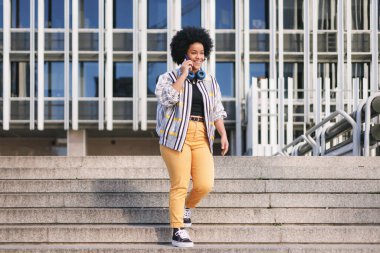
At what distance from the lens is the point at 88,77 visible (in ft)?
94.6

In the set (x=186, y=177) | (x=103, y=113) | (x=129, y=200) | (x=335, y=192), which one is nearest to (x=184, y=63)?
(x=186, y=177)

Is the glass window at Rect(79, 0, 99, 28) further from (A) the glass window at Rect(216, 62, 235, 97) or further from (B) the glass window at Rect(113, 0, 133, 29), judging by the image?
(A) the glass window at Rect(216, 62, 235, 97)

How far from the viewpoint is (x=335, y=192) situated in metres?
7.36

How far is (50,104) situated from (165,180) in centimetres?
2099

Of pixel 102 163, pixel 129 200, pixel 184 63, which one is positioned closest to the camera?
pixel 184 63

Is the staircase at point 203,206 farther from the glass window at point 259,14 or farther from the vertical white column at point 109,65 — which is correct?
the glass window at point 259,14

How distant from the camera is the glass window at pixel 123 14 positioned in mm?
28817

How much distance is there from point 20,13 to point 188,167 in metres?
23.9

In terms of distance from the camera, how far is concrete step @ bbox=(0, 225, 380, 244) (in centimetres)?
639

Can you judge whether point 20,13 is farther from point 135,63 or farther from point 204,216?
point 204,216

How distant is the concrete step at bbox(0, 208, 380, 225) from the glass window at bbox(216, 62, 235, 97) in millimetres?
21930

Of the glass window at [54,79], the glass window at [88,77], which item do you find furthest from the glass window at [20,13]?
the glass window at [88,77]

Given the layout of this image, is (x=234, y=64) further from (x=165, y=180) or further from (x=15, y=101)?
(x=165, y=180)

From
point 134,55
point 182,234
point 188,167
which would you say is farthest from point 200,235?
point 134,55
